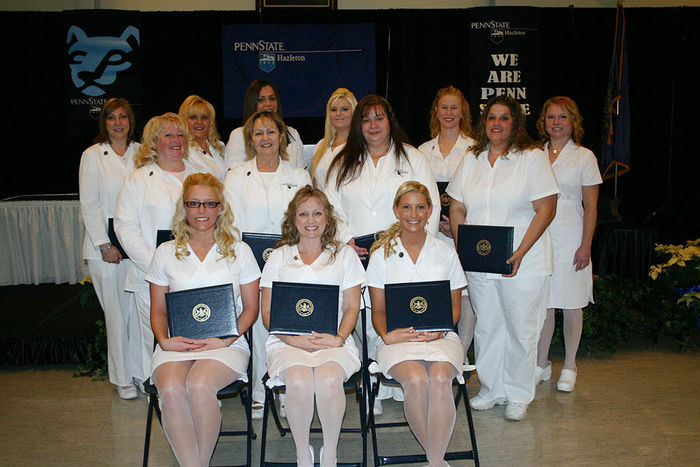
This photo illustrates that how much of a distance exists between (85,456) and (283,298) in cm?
144

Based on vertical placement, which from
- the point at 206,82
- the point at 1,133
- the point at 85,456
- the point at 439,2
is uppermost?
the point at 439,2

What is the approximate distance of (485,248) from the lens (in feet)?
11.8

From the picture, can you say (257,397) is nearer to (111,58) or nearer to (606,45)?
(111,58)

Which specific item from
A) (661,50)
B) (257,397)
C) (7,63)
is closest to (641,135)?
(661,50)

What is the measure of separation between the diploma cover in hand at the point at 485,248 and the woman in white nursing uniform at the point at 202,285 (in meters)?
1.20

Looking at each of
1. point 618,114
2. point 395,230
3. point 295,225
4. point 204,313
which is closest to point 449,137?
point 395,230

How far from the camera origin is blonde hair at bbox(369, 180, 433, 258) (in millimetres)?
3348

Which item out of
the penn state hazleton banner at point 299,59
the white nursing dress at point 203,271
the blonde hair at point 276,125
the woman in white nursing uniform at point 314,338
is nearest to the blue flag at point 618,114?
the penn state hazleton banner at point 299,59

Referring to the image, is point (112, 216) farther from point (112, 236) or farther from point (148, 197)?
point (148, 197)

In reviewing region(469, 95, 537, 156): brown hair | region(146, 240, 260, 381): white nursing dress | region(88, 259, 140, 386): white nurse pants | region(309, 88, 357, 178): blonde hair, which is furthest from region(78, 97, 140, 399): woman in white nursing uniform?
region(469, 95, 537, 156): brown hair

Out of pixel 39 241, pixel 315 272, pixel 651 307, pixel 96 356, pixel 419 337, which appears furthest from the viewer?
pixel 39 241

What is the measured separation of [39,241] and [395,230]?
4.91 m

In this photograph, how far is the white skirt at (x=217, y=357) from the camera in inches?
120

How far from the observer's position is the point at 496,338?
12.6ft
